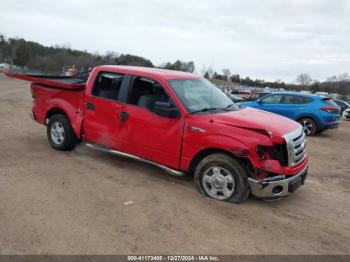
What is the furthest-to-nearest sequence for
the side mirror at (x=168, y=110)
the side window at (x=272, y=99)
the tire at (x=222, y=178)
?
1. the side window at (x=272, y=99)
2. the side mirror at (x=168, y=110)
3. the tire at (x=222, y=178)

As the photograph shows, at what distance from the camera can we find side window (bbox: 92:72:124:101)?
20.2 ft

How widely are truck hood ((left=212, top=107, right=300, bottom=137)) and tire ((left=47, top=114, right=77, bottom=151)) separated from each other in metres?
3.23

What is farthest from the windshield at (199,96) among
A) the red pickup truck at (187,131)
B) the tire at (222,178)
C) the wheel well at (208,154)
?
the tire at (222,178)

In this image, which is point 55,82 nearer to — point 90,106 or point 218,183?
point 90,106

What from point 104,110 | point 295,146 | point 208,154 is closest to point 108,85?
point 104,110

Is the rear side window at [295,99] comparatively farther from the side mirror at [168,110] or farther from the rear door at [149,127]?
the side mirror at [168,110]

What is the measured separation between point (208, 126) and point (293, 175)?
54.0 inches

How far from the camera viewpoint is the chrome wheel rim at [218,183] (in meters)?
4.94

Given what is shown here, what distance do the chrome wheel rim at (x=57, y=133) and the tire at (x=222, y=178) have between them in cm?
328

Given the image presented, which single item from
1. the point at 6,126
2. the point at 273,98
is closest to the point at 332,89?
the point at 273,98

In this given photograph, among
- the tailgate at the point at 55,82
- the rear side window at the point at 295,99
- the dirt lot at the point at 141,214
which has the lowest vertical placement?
the dirt lot at the point at 141,214

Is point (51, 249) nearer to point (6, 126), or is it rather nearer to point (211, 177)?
point (211, 177)

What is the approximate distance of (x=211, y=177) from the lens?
5.05 meters

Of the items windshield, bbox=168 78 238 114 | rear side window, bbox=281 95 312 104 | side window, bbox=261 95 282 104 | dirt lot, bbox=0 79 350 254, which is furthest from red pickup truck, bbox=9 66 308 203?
side window, bbox=261 95 282 104
